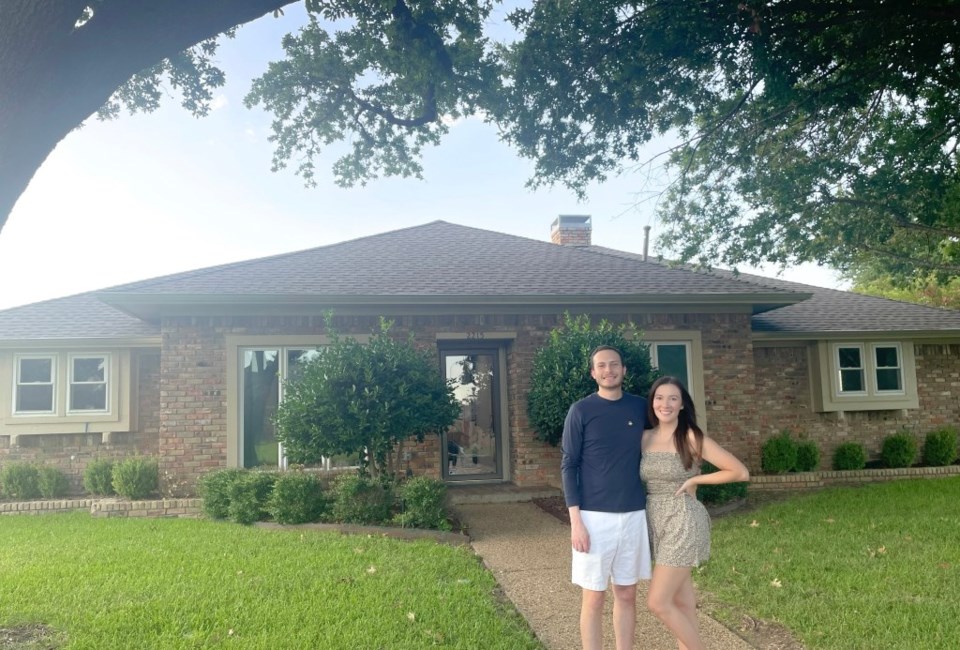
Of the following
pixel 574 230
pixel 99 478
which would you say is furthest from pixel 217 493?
pixel 574 230

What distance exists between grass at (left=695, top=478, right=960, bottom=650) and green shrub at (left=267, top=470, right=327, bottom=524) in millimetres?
4584

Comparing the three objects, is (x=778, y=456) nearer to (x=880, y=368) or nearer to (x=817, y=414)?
(x=817, y=414)

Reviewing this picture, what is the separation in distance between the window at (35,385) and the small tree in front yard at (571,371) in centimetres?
805

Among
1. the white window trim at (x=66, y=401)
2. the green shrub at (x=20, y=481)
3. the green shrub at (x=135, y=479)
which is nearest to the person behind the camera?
the green shrub at (x=135, y=479)

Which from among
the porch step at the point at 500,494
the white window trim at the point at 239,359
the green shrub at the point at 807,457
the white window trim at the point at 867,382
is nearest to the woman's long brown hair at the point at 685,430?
the porch step at the point at 500,494

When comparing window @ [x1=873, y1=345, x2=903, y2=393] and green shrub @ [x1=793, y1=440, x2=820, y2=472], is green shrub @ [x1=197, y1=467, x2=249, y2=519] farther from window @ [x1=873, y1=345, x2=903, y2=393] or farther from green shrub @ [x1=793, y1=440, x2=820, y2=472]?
window @ [x1=873, y1=345, x2=903, y2=393]

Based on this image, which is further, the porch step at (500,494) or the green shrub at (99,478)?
the green shrub at (99,478)

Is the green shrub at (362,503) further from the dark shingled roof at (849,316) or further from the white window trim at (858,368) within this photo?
the white window trim at (858,368)

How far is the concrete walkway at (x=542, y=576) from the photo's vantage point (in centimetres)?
481

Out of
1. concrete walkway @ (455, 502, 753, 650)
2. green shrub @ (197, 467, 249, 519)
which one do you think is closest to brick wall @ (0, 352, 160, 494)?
green shrub @ (197, 467, 249, 519)

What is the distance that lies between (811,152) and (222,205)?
38.0 ft

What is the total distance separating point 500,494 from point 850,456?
22.5 ft

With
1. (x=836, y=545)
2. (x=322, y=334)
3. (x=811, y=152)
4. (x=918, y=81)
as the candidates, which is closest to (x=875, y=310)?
(x=811, y=152)

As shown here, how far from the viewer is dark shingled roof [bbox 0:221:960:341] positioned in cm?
1062
